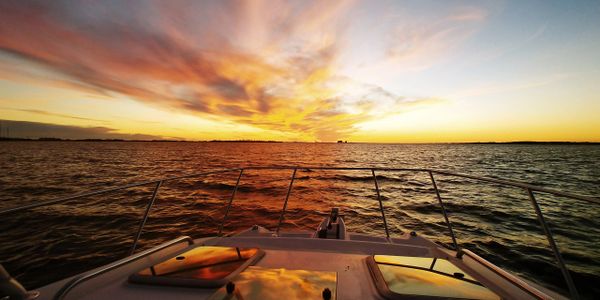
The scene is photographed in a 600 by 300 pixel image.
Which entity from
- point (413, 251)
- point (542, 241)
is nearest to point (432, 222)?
point (542, 241)

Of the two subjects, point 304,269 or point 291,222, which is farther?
point 291,222

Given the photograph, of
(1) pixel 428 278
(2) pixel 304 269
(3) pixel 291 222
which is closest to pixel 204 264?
(2) pixel 304 269

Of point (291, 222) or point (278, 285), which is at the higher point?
point (278, 285)

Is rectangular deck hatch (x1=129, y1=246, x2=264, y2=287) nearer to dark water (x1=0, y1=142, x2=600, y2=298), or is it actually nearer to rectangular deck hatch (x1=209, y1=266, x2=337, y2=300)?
rectangular deck hatch (x1=209, y1=266, x2=337, y2=300)

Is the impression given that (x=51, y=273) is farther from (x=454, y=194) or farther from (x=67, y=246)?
(x=454, y=194)

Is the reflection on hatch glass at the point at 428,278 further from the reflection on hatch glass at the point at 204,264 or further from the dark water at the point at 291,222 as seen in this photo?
the dark water at the point at 291,222

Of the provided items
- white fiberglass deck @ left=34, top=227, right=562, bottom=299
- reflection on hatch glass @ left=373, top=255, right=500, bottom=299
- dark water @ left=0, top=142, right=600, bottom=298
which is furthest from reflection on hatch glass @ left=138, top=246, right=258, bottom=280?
dark water @ left=0, top=142, right=600, bottom=298

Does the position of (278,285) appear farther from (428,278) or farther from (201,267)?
(428,278)

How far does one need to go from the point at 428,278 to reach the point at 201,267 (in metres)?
1.73

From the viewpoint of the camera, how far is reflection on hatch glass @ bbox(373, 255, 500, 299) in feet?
5.45

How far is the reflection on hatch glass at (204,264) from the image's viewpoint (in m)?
1.87

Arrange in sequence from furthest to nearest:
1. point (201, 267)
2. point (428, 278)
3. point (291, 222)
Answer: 1. point (291, 222)
2. point (201, 267)
3. point (428, 278)

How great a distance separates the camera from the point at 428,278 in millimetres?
1880

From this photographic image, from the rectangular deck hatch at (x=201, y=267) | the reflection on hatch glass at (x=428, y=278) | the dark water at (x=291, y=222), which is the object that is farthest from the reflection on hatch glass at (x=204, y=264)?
the dark water at (x=291, y=222)
